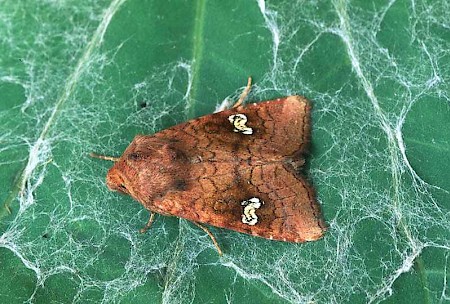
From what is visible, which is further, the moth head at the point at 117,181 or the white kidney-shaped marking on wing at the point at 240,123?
the white kidney-shaped marking on wing at the point at 240,123

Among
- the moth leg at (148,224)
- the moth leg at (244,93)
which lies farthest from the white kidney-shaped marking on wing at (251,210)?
the moth leg at (244,93)

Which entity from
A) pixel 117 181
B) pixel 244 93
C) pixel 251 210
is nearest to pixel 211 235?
pixel 251 210

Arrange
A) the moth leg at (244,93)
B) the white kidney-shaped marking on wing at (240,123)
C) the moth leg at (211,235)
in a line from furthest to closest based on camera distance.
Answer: the moth leg at (244,93) < the white kidney-shaped marking on wing at (240,123) < the moth leg at (211,235)

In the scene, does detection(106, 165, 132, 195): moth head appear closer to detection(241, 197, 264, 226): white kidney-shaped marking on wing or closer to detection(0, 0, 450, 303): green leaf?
detection(0, 0, 450, 303): green leaf

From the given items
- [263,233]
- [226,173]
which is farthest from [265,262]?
[226,173]

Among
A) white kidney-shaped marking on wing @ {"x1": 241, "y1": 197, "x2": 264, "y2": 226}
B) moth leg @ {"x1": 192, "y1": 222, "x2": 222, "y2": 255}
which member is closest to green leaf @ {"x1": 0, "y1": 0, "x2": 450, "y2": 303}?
moth leg @ {"x1": 192, "y1": 222, "x2": 222, "y2": 255}

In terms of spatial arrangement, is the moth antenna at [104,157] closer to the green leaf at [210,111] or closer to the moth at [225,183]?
the green leaf at [210,111]

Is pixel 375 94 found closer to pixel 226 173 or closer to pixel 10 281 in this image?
pixel 226 173
